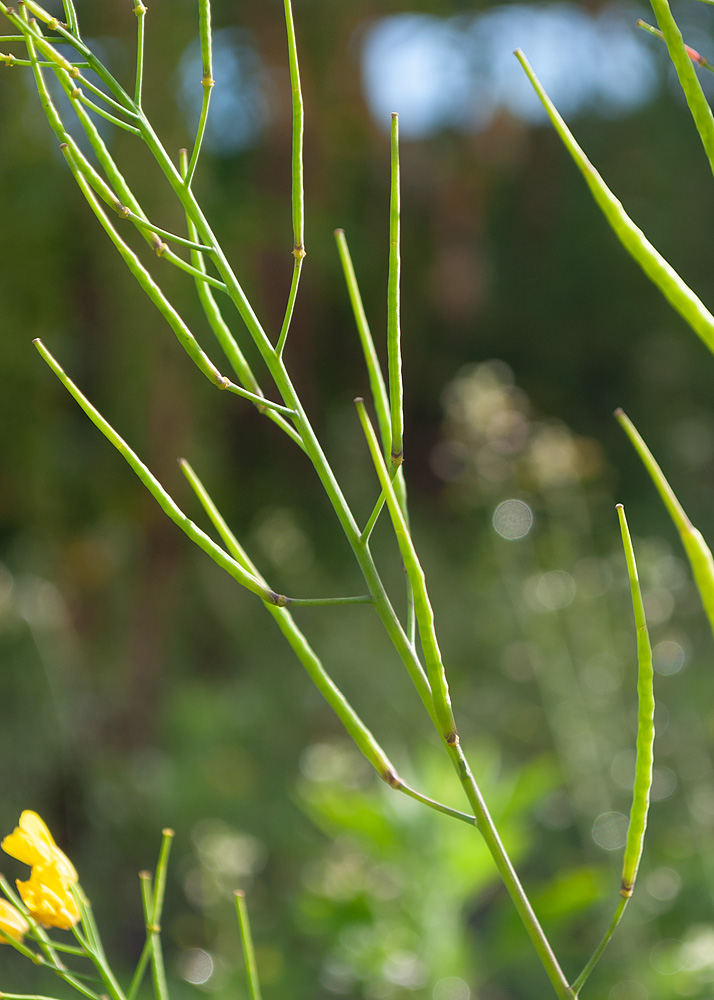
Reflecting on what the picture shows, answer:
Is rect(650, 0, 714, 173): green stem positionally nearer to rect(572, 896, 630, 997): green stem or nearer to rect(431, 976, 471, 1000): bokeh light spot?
rect(572, 896, 630, 997): green stem

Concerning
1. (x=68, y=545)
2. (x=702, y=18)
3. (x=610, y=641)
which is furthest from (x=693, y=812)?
(x=702, y=18)

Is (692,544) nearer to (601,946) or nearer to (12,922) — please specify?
(601,946)

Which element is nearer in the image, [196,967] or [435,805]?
[435,805]

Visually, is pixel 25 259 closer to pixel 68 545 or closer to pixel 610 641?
pixel 68 545

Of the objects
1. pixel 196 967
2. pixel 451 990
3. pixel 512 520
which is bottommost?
pixel 196 967

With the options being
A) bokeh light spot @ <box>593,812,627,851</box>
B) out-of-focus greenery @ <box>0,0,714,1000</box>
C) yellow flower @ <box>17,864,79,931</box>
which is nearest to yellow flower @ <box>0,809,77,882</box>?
yellow flower @ <box>17,864,79,931</box>

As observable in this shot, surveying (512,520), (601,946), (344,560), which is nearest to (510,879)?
(601,946)

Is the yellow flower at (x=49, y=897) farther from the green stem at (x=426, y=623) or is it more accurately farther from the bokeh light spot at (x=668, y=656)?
the bokeh light spot at (x=668, y=656)
